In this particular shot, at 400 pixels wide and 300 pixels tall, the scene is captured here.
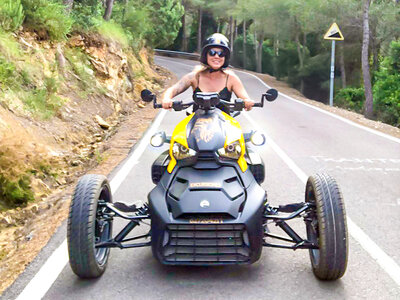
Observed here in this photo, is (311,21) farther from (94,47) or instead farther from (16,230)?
(16,230)

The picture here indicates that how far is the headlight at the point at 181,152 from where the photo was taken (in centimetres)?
440

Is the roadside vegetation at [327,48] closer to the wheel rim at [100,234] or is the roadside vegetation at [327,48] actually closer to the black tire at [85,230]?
the wheel rim at [100,234]

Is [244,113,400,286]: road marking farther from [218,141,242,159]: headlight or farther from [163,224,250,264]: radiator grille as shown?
[218,141,242,159]: headlight

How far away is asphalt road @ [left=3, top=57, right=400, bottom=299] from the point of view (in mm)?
4242

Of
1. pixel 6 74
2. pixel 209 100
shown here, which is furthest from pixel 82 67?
pixel 209 100

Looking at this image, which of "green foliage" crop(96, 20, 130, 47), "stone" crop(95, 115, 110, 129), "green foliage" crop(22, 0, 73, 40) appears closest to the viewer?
"green foliage" crop(22, 0, 73, 40)

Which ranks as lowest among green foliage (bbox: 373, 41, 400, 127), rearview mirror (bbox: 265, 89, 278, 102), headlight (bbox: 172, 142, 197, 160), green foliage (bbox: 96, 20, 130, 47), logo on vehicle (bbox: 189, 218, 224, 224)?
green foliage (bbox: 373, 41, 400, 127)

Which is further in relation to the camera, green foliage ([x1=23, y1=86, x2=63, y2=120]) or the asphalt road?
green foliage ([x1=23, y1=86, x2=63, y2=120])

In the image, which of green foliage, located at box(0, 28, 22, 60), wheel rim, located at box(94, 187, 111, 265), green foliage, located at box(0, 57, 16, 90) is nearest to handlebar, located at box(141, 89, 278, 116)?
wheel rim, located at box(94, 187, 111, 265)

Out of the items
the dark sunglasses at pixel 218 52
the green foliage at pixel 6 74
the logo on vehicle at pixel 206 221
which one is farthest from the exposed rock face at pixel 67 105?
the logo on vehicle at pixel 206 221

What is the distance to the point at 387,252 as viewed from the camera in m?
5.11

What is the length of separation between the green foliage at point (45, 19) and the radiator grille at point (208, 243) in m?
9.51

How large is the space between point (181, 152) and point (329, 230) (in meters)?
1.34

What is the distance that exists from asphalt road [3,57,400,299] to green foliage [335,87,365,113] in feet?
97.9
